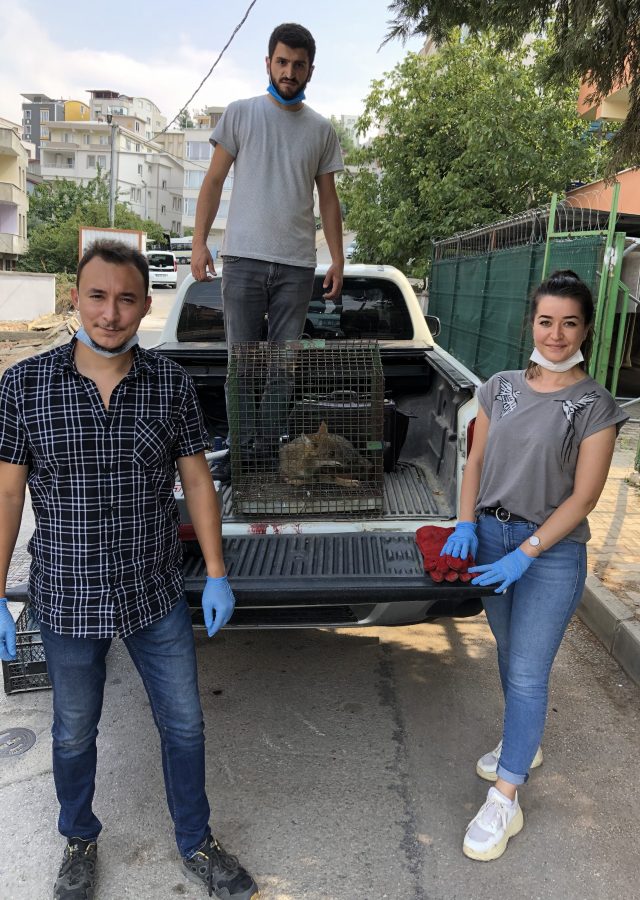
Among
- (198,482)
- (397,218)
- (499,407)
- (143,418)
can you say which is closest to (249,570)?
(198,482)

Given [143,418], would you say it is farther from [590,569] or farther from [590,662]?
[590,569]

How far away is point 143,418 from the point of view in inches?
86.0

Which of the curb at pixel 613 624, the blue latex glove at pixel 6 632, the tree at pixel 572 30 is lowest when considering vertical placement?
the curb at pixel 613 624

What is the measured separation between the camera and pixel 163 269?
3844 centimetres

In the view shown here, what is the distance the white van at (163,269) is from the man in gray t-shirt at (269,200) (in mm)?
34330

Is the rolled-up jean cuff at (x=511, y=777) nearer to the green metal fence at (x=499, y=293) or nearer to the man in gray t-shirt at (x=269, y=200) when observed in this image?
the man in gray t-shirt at (x=269, y=200)

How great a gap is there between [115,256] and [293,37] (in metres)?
1.93

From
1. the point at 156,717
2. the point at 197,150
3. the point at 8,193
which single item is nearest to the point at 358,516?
the point at 156,717

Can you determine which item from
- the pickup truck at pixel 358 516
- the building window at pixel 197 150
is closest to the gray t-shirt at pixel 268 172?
the pickup truck at pixel 358 516

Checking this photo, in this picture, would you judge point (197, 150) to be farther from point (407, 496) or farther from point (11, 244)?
point (407, 496)

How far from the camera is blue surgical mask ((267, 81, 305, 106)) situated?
12.0 feet

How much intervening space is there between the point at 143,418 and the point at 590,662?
9.88 feet

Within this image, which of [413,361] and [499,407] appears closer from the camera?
[499,407]

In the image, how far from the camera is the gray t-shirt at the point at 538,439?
2432mm
